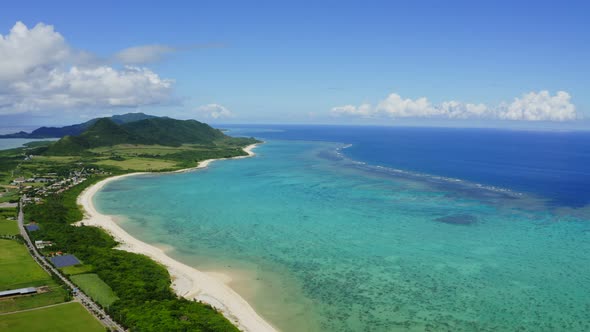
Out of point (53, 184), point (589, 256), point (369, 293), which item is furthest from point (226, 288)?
point (53, 184)

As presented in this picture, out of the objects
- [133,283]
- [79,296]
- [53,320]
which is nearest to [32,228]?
[79,296]

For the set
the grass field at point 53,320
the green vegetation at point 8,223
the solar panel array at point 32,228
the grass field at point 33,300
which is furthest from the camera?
the solar panel array at point 32,228

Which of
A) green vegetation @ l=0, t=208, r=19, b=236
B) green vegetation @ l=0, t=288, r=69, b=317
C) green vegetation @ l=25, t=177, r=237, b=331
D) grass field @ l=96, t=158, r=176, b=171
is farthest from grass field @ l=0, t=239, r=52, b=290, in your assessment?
grass field @ l=96, t=158, r=176, b=171

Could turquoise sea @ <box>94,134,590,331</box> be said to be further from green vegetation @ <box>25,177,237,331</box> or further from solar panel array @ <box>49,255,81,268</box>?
solar panel array @ <box>49,255,81,268</box>

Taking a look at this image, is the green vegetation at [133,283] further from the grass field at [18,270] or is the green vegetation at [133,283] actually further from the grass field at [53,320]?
the grass field at [18,270]

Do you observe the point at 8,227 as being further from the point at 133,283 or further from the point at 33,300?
the point at 133,283

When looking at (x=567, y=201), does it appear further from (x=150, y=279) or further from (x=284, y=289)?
(x=150, y=279)

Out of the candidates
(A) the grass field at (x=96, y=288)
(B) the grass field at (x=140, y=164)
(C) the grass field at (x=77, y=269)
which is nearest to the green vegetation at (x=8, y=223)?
(C) the grass field at (x=77, y=269)
